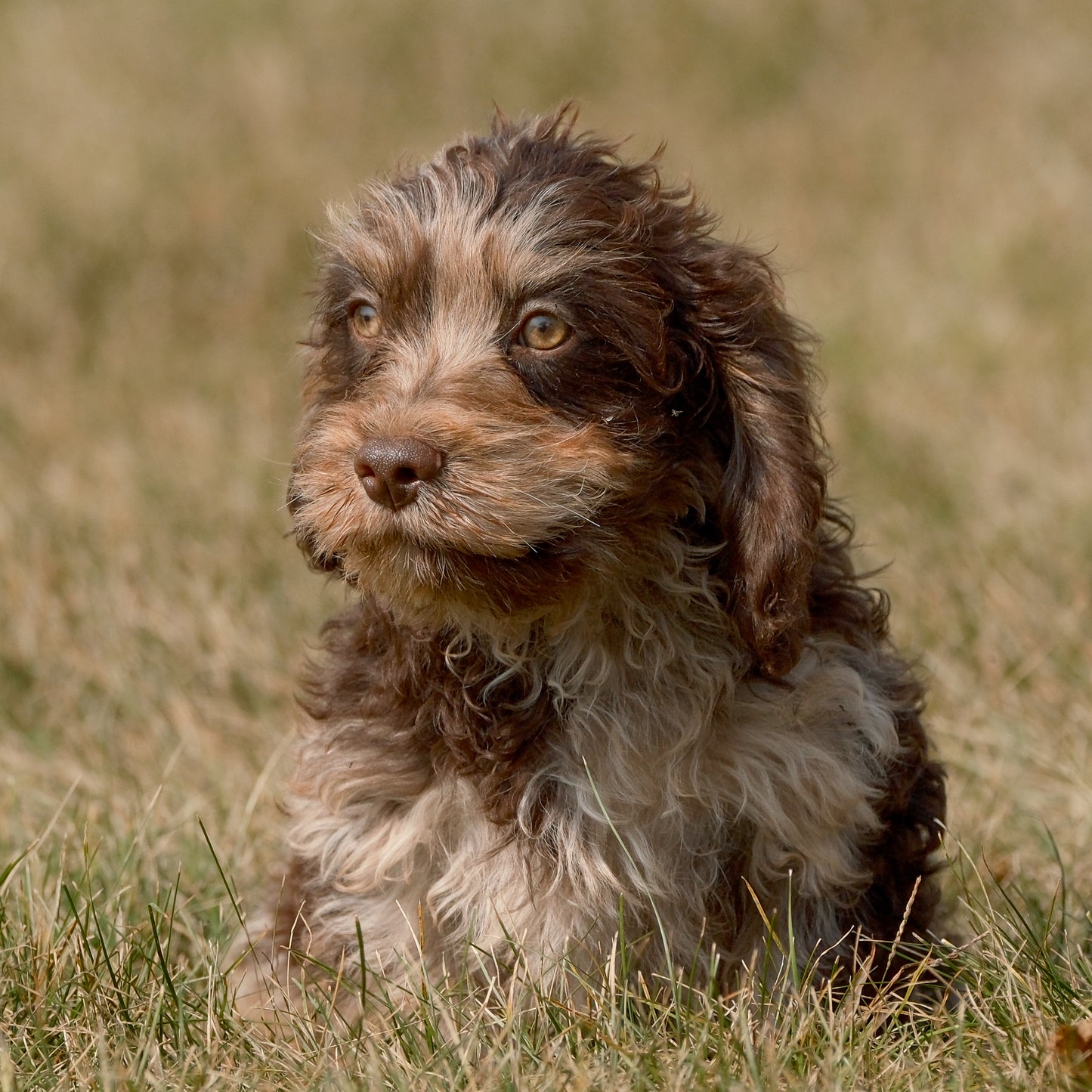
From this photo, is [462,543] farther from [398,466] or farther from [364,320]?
[364,320]

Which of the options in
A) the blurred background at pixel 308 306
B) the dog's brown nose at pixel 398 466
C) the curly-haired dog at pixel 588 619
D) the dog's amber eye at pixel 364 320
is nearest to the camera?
the dog's brown nose at pixel 398 466

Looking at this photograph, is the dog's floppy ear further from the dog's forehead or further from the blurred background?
the blurred background

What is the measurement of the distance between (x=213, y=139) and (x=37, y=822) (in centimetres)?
851

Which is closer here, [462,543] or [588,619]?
[462,543]

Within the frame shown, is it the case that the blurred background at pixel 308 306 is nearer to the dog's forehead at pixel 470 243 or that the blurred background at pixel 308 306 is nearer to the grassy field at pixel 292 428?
the grassy field at pixel 292 428

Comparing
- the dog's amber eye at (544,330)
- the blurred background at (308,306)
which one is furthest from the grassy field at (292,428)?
the dog's amber eye at (544,330)

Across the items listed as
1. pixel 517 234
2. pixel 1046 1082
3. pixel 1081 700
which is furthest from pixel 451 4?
pixel 1046 1082

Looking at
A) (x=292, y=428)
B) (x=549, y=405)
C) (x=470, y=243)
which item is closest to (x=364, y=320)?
(x=470, y=243)

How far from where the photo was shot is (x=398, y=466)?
3.00 metres

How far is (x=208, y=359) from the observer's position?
32.7ft

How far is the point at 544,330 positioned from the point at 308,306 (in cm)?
372

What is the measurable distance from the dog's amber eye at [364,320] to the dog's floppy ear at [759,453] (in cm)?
63

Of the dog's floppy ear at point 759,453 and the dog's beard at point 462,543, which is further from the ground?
the dog's floppy ear at point 759,453

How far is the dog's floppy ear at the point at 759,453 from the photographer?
325 cm
